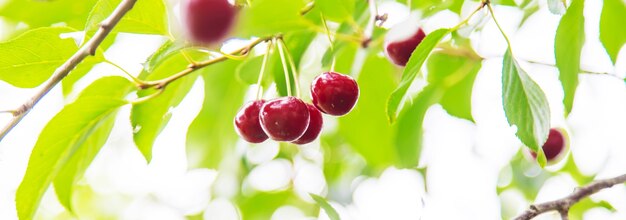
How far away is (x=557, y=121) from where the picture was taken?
6.85 ft

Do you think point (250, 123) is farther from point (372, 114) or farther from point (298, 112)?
point (372, 114)

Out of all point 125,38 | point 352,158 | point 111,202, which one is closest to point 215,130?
point 125,38

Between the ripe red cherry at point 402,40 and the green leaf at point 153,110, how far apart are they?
415mm

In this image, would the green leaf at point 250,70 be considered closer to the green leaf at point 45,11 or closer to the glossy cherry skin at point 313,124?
the glossy cherry skin at point 313,124

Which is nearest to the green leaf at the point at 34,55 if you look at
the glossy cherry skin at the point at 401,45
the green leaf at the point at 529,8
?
the glossy cherry skin at the point at 401,45

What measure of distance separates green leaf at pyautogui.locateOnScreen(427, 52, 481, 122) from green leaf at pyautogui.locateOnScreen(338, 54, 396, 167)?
11 centimetres

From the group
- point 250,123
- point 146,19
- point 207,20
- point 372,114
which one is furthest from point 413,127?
point 207,20

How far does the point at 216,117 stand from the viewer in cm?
177

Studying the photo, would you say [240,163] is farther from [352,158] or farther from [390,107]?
[390,107]

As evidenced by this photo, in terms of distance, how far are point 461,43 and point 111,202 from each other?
135 inches

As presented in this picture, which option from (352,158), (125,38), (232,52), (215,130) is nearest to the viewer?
(232,52)

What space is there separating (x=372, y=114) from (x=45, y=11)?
807mm

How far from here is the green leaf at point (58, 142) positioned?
1314mm

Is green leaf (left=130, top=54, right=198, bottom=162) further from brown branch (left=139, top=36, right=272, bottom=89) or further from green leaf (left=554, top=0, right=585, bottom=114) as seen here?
green leaf (left=554, top=0, right=585, bottom=114)
